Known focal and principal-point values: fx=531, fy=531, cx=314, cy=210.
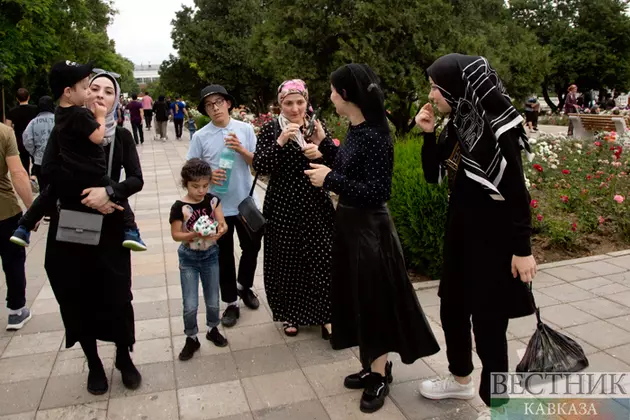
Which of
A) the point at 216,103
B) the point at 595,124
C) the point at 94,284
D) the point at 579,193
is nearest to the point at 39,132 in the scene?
the point at 216,103

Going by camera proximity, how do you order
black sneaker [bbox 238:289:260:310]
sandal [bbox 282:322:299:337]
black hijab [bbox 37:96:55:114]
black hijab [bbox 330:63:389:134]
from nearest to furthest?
black hijab [bbox 330:63:389:134] → sandal [bbox 282:322:299:337] → black sneaker [bbox 238:289:260:310] → black hijab [bbox 37:96:55:114]

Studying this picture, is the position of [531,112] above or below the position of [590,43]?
below

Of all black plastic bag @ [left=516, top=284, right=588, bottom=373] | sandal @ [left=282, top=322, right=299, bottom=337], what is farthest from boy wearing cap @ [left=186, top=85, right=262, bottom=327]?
black plastic bag @ [left=516, top=284, right=588, bottom=373]

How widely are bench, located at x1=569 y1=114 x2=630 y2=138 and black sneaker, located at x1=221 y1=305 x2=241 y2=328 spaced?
1108cm

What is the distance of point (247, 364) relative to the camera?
141 inches

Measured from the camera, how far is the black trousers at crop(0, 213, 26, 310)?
4039 millimetres

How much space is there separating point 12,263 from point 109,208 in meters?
1.63

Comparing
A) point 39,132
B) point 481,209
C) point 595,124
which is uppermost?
point 481,209

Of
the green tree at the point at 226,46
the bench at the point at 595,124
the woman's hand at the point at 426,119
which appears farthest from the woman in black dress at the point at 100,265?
the green tree at the point at 226,46

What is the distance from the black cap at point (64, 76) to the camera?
2.87 meters

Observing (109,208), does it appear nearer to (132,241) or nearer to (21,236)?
(132,241)

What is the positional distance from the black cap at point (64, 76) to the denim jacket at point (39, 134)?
408 centimetres

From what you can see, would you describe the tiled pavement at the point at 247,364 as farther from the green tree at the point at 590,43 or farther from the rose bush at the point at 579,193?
the green tree at the point at 590,43

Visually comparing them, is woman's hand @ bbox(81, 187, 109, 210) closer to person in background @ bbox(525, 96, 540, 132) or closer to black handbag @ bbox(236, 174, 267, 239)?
black handbag @ bbox(236, 174, 267, 239)
